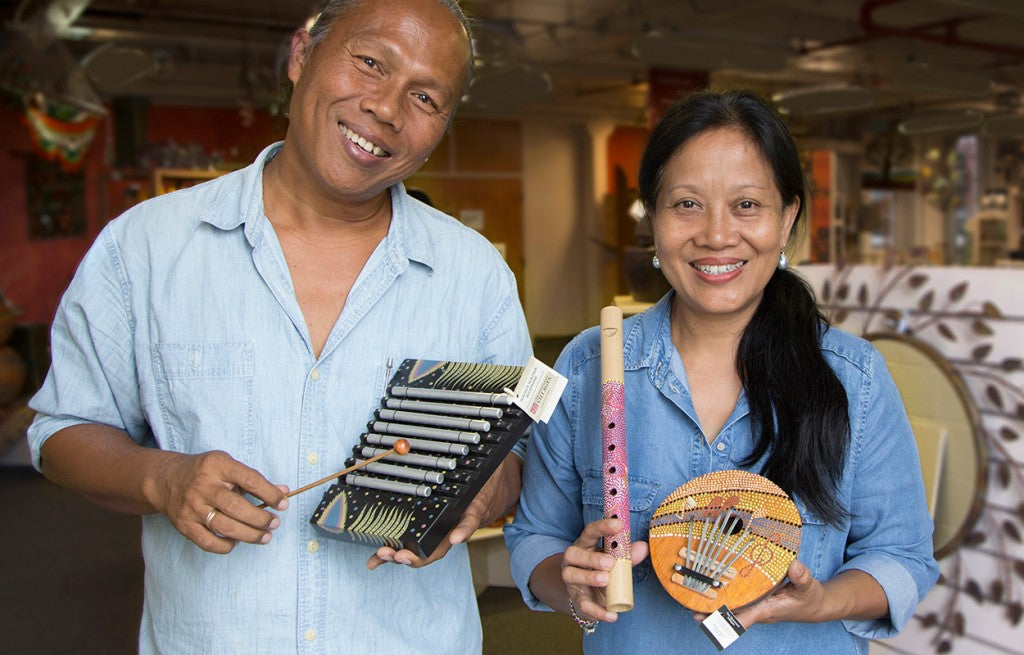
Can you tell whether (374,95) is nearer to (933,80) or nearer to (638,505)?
(638,505)

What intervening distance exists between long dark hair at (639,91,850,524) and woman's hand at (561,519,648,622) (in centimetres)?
29

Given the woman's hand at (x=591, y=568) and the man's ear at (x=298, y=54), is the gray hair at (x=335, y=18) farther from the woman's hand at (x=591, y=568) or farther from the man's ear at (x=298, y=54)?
the woman's hand at (x=591, y=568)

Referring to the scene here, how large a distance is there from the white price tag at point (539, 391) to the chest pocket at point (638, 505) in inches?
10.4

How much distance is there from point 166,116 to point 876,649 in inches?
389

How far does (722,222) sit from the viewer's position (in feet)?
4.65

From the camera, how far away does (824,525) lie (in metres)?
1.42

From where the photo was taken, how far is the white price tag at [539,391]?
1278mm

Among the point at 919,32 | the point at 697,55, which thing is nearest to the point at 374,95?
the point at 697,55

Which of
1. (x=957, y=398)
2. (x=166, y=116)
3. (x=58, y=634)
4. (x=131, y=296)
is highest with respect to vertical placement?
(x=166, y=116)

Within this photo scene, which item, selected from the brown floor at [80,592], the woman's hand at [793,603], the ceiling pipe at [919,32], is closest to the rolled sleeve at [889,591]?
the woman's hand at [793,603]

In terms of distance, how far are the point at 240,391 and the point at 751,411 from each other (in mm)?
775

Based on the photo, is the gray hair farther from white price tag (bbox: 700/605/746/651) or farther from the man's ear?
white price tag (bbox: 700/605/746/651)

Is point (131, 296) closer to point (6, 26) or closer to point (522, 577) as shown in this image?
point (522, 577)

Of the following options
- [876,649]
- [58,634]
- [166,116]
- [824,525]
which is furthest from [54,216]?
[824,525]
